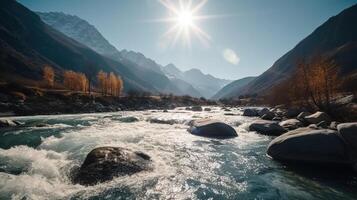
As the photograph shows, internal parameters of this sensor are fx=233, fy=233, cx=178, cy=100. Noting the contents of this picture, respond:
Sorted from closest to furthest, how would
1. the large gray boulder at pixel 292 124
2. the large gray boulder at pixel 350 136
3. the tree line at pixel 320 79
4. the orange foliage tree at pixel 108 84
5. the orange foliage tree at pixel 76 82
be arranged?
the large gray boulder at pixel 350 136
the large gray boulder at pixel 292 124
the tree line at pixel 320 79
the orange foliage tree at pixel 108 84
the orange foliage tree at pixel 76 82

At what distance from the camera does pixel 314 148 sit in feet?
50.7

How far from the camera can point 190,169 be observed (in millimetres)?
14844

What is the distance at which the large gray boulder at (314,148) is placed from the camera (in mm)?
14953

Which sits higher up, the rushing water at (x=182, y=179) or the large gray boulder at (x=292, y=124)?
the large gray boulder at (x=292, y=124)

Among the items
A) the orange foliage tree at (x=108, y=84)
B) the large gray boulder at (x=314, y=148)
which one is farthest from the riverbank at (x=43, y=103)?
the large gray boulder at (x=314, y=148)

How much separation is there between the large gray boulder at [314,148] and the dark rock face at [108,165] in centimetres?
969

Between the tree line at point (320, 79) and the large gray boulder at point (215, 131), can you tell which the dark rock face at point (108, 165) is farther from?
the tree line at point (320, 79)

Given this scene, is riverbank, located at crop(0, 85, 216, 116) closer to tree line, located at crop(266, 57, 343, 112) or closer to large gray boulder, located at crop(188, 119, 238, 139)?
large gray boulder, located at crop(188, 119, 238, 139)

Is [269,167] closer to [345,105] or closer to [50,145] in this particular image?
[50,145]

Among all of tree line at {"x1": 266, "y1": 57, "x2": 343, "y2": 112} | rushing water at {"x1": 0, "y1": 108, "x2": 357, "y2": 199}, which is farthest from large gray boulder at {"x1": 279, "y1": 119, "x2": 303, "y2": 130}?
rushing water at {"x1": 0, "y1": 108, "x2": 357, "y2": 199}

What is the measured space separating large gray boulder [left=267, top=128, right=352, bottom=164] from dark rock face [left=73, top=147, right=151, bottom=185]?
9.69 meters

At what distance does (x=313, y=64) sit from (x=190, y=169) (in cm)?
2913

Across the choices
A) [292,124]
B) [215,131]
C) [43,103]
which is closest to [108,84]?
[43,103]

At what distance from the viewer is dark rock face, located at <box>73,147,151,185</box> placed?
12.4 m
